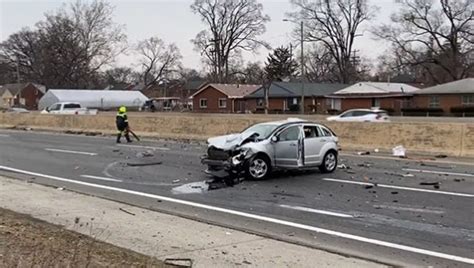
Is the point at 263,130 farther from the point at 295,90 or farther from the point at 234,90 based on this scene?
the point at 234,90

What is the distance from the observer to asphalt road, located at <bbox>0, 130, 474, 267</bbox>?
26.5ft

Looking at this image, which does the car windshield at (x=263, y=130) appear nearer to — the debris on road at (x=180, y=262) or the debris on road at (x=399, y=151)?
the debris on road at (x=399, y=151)

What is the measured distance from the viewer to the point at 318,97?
3228 inches

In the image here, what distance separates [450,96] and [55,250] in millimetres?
64134

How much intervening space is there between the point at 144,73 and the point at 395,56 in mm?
66484

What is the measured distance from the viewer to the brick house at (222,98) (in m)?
89.0

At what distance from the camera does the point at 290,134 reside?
49.8ft

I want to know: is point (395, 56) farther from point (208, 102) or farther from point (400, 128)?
point (400, 128)

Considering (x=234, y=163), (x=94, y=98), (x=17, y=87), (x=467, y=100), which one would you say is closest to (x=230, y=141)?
(x=234, y=163)

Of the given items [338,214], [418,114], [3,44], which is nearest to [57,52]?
[3,44]

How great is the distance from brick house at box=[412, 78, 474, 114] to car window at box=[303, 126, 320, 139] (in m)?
49.4

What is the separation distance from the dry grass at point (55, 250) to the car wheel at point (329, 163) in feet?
29.3

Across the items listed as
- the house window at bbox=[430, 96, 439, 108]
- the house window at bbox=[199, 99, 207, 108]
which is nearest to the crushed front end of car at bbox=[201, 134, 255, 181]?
the house window at bbox=[430, 96, 439, 108]

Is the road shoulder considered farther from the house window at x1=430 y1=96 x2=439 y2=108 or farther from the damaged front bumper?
the house window at x1=430 y1=96 x2=439 y2=108
